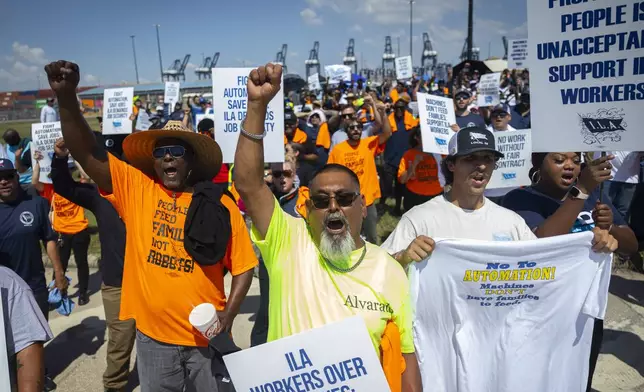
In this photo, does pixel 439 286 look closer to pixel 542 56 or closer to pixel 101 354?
pixel 542 56

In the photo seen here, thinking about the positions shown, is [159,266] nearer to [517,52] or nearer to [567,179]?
[567,179]

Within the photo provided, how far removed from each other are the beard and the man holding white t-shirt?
0.62 metres

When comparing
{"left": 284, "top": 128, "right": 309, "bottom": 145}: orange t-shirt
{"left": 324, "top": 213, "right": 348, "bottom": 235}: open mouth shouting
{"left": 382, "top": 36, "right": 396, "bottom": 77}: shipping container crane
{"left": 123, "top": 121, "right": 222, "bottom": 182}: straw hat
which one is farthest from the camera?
{"left": 382, "top": 36, "right": 396, "bottom": 77}: shipping container crane

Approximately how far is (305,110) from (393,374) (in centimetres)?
1771

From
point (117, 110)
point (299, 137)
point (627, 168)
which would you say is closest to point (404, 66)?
point (299, 137)

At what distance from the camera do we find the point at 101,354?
454 cm

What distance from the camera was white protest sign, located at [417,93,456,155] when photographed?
232 inches

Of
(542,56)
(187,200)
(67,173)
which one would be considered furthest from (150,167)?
(542,56)

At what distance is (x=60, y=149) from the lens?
304 cm

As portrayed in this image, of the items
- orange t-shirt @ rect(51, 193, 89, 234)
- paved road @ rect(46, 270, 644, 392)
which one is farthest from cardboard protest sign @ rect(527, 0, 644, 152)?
orange t-shirt @ rect(51, 193, 89, 234)

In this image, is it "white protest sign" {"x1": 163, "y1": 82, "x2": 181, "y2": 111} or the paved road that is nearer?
the paved road

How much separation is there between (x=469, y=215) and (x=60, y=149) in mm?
2702

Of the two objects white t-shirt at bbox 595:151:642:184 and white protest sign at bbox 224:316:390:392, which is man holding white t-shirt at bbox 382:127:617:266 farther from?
white t-shirt at bbox 595:151:642:184

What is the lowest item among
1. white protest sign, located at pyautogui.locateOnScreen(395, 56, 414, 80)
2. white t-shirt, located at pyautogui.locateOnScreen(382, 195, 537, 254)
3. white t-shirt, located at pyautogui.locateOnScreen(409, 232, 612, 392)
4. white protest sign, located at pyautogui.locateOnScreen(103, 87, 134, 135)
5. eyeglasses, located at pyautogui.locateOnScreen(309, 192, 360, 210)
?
white t-shirt, located at pyautogui.locateOnScreen(409, 232, 612, 392)
